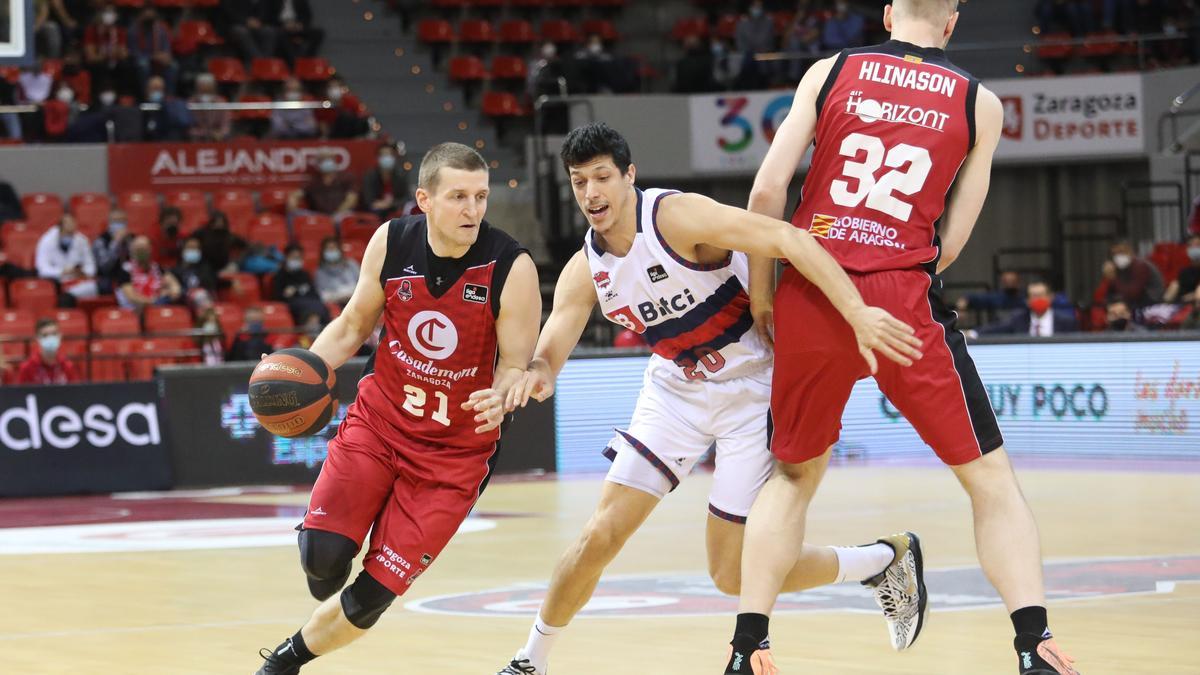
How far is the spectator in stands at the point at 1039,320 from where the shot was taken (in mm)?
17172

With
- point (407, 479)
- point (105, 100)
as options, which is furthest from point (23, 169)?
point (407, 479)

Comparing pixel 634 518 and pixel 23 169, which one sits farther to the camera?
pixel 23 169

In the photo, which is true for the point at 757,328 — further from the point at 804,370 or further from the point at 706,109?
the point at 706,109

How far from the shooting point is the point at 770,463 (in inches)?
238

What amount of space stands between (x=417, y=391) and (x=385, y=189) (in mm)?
14727

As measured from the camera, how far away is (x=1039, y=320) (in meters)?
17.3

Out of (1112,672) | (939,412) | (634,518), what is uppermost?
(939,412)

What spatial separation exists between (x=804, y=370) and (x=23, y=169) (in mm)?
16481

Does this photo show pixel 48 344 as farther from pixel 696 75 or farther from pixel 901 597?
pixel 901 597

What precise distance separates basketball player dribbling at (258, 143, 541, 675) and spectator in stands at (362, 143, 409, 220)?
14364mm

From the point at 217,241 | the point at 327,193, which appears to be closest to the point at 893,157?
the point at 217,241

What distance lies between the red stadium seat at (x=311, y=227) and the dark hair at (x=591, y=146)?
46.6ft

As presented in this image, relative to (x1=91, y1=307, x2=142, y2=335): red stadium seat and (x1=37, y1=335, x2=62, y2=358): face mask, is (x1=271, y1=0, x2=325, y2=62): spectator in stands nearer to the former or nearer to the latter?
(x1=91, y1=307, x2=142, y2=335): red stadium seat

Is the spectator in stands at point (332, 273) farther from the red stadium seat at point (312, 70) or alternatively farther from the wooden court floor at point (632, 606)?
the wooden court floor at point (632, 606)
